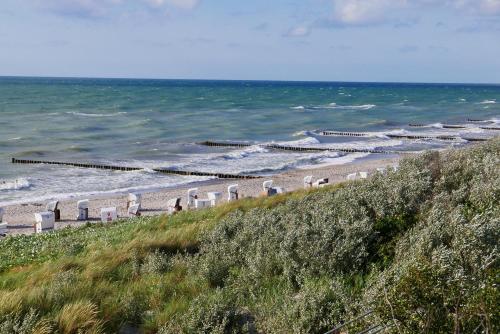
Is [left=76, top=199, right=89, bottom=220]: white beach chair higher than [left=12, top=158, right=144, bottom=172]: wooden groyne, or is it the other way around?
[left=76, top=199, right=89, bottom=220]: white beach chair

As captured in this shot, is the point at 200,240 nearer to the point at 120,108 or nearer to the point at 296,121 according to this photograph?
the point at 296,121

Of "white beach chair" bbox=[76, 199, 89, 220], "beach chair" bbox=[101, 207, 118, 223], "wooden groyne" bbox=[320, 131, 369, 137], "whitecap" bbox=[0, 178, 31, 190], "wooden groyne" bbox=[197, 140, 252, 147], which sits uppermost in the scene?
"beach chair" bbox=[101, 207, 118, 223]

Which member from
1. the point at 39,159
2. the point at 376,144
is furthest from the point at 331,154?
the point at 39,159

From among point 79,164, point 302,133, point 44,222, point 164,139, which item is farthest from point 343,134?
point 44,222

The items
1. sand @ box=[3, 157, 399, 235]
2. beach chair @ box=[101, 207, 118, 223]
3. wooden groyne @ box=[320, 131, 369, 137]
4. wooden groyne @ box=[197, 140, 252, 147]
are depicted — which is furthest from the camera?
wooden groyne @ box=[320, 131, 369, 137]

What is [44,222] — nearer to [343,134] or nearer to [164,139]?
[164,139]

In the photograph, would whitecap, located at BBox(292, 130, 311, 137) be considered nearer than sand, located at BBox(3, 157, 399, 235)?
No

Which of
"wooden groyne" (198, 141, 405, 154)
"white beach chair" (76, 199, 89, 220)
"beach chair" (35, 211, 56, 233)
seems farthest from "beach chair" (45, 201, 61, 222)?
"wooden groyne" (198, 141, 405, 154)

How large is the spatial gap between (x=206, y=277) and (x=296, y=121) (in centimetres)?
5913

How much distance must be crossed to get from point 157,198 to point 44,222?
734 centimetres

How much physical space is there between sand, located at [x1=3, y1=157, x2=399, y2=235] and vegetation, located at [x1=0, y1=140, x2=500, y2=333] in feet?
33.8

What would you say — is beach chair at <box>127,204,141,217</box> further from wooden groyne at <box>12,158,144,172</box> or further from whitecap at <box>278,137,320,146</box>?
whitecap at <box>278,137,320,146</box>

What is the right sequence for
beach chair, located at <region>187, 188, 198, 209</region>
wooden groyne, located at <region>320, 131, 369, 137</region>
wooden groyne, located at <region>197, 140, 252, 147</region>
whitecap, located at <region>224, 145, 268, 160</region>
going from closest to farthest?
1. beach chair, located at <region>187, 188, 198, 209</region>
2. whitecap, located at <region>224, 145, 268, 160</region>
3. wooden groyne, located at <region>197, 140, 252, 147</region>
4. wooden groyne, located at <region>320, 131, 369, 137</region>

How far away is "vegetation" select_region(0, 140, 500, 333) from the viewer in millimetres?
5152
